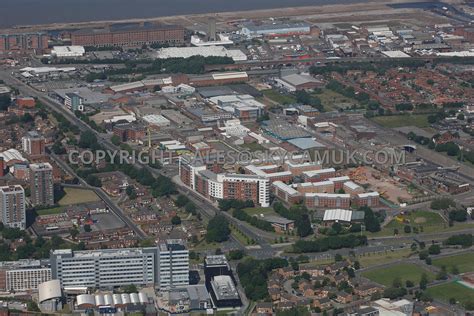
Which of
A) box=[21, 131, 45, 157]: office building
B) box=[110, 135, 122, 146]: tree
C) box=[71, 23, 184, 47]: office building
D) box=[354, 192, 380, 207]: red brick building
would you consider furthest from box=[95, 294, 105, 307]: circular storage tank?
box=[71, 23, 184, 47]: office building

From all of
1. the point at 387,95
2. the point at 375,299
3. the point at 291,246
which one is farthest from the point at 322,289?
the point at 387,95

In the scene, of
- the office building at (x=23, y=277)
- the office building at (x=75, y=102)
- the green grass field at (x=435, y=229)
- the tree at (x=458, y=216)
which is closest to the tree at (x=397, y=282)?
the green grass field at (x=435, y=229)

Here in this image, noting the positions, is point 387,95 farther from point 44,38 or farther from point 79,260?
point 79,260

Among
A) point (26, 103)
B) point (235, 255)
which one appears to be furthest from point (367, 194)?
point (26, 103)

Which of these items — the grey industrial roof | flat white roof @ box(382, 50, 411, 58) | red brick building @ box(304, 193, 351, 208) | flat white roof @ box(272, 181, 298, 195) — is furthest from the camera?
flat white roof @ box(382, 50, 411, 58)

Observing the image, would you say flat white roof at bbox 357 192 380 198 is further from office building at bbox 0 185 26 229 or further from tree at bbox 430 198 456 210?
office building at bbox 0 185 26 229

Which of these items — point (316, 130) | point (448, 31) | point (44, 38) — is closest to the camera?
point (316, 130)
